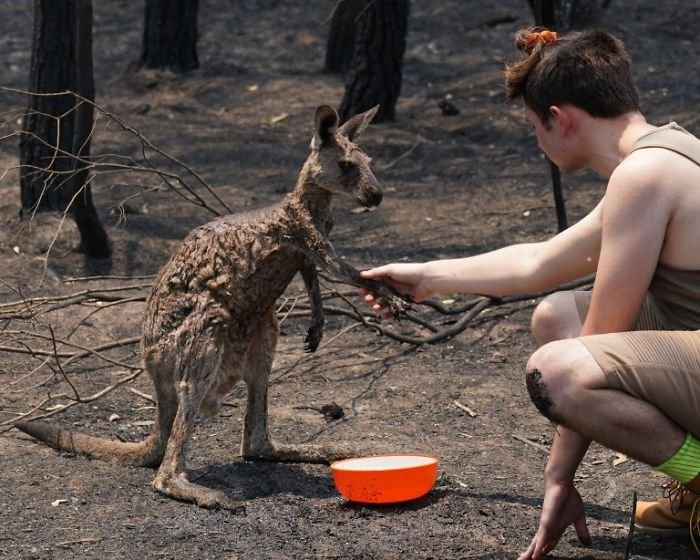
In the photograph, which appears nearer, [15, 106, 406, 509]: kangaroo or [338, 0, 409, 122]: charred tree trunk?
[15, 106, 406, 509]: kangaroo

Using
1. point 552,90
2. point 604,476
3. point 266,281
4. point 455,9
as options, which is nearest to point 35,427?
point 266,281

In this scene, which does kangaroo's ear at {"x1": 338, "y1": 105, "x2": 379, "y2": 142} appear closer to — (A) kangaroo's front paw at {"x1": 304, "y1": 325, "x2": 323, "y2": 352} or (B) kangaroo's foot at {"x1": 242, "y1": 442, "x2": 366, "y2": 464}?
(A) kangaroo's front paw at {"x1": 304, "y1": 325, "x2": 323, "y2": 352}

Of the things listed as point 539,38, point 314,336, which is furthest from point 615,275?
point 314,336

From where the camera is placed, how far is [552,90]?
329 cm

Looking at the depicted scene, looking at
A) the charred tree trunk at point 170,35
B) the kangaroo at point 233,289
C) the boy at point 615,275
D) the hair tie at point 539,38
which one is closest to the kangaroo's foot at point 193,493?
the kangaroo at point 233,289

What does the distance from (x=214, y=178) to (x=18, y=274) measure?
232 cm

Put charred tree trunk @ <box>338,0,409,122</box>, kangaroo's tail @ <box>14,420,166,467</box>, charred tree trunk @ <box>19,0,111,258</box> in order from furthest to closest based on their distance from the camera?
charred tree trunk @ <box>338,0,409,122</box> → charred tree trunk @ <box>19,0,111,258</box> → kangaroo's tail @ <box>14,420,166,467</box>

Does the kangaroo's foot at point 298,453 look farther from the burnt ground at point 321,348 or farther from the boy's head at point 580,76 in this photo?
the boy's head at point 580,76

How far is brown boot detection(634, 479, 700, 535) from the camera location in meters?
3.56

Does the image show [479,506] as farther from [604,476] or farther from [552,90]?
[552,90]

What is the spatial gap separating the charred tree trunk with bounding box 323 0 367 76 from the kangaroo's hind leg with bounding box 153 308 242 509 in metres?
7.60

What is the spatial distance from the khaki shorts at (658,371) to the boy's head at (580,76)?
676 mm

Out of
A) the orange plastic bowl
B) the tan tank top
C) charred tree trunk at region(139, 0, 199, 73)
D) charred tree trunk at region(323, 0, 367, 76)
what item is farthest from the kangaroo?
charred tree trunk at region(139, 0, 199, 73)

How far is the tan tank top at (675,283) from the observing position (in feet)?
10.3
